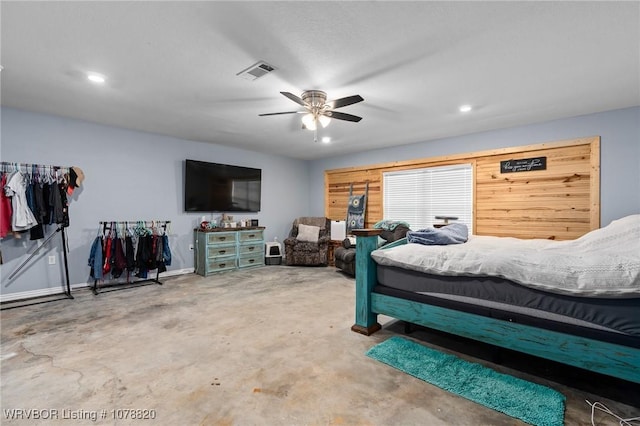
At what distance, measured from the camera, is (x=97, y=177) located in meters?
4.42

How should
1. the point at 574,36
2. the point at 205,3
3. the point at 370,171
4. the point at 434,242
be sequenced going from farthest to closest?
the point at 370,171
the point at 434,242
the point at 574,36
the point at 205,3

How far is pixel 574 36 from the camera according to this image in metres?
2.21

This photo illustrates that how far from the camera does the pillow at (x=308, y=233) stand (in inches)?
249

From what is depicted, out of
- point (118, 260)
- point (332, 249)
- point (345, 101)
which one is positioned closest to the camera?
point (345, 101)

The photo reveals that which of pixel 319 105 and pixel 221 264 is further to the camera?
pixel 221 264

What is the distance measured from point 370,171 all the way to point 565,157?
10.8 ft

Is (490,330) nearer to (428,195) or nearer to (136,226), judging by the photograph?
(428,195)

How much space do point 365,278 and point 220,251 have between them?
11.5 feet

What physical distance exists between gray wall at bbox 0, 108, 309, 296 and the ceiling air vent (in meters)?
3.03

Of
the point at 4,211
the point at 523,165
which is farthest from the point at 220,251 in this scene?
the point at 523,165

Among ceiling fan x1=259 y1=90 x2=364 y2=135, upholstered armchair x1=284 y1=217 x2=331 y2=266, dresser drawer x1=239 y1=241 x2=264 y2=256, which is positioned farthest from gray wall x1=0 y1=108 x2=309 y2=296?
ceiling fan x1=259 y1=90 x2=364 y2=135

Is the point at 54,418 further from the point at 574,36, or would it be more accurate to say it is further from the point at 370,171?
the point at 370,171

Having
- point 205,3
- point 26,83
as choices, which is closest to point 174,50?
point 205,3

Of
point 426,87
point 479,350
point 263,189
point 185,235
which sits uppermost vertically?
point 426,87
